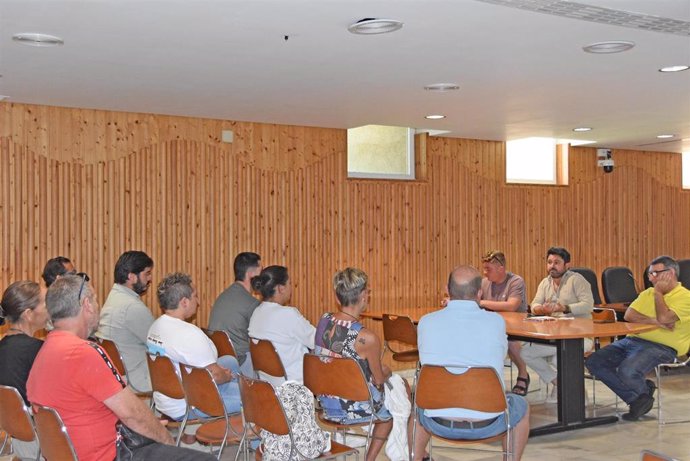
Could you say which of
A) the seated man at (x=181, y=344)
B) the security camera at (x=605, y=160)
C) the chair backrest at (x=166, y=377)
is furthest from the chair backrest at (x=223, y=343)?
the security camera at (x=605, y=160)

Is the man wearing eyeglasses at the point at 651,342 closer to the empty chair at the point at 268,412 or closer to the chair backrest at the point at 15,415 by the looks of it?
the empty chair at the point at 268,412

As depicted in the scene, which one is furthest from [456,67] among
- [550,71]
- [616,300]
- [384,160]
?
[616,300]

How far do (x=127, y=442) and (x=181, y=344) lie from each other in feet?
4.66

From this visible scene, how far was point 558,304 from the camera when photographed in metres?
8.17

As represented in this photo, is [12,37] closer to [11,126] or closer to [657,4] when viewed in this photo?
[11,126]

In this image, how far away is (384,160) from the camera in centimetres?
1054

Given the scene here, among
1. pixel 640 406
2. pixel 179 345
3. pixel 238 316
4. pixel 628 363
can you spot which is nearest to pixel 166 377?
pixel 179 345

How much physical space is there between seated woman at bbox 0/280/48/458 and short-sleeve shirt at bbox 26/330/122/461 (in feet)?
2.00

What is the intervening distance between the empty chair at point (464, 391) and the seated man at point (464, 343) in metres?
0.05

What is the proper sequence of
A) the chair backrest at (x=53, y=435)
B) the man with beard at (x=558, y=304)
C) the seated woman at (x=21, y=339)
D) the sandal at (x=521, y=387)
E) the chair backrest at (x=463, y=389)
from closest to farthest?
the chair backrest at (x=53, y=435), the seated woman at (x=21, y=339), the chair backrest at (x=463, y=389), the man with beard at (x=558, y=304), the sandal at (x=521, y=387)

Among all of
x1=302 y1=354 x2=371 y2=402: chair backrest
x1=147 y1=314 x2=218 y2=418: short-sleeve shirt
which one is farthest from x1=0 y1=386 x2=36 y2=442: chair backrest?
x1=302 y1=354 x2=371 y2=402: chair backrest

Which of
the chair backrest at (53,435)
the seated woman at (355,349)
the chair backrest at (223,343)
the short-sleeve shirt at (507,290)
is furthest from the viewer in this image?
the short-sleeve shirt at (507,290)

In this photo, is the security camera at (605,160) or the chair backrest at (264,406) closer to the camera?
the chair backrest at (264,406)

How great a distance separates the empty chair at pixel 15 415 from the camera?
4062 mm
